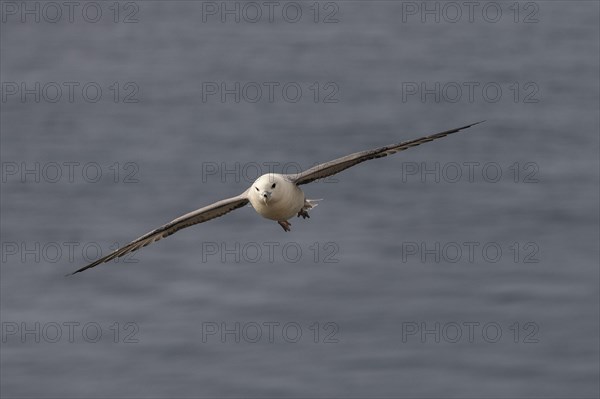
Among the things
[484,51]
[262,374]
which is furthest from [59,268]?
[484,51]

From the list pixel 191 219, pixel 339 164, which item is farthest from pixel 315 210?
pixel 339 164

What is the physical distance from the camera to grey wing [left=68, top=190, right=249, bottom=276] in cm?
3969

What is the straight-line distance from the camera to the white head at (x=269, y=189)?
37.7 meters

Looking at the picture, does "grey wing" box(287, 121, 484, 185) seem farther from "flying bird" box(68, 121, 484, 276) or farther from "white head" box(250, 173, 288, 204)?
"white head" box(250, 173, 288, 204)

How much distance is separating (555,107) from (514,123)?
15.9 feet

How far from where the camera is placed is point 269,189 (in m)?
37.8

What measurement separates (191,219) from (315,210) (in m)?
45.7

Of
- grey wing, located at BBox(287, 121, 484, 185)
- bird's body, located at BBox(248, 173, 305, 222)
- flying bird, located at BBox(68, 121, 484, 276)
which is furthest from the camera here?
grey wing, located at BBox(287, 121, 484, 185)

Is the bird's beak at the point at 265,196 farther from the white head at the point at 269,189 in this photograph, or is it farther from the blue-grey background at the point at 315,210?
the blue-grey background at the point at 315,210

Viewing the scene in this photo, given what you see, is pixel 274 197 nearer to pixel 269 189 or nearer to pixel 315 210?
pixel 269 189

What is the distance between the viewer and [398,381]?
79438 mm

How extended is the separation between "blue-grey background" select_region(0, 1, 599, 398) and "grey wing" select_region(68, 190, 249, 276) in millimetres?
37280

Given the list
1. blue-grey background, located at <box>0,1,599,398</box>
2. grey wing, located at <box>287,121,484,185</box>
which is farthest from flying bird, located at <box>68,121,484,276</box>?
blue-grey background, located at <box>0,1,599,398</box>

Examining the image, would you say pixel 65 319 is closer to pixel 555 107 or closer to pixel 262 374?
pixel 262 374
